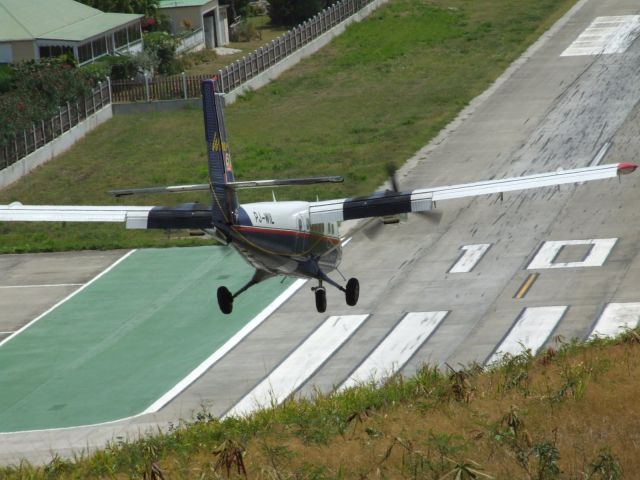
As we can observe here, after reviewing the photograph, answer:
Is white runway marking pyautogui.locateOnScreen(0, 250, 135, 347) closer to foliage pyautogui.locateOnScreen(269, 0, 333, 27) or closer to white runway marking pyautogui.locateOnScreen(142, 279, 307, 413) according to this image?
white runway marking pyautogui.locateOnScreen(142, 279, 307, 413)

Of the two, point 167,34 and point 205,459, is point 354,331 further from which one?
point 167,34

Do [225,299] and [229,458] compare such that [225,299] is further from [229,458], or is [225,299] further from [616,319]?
[616,319]

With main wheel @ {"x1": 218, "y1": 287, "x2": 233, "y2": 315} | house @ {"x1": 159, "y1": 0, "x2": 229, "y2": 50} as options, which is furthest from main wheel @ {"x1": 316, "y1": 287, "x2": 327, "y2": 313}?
house @ {"x1": 159, "y1": 0, "x2": 229, "y2": 50}

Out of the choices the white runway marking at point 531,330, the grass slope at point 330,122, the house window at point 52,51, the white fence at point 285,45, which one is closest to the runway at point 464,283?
the white runway marking at point 531,330

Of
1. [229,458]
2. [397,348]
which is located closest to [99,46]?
[397,348]

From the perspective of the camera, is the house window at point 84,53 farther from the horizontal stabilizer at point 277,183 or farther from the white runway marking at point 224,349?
the horizontal stabilizer at point 277,183

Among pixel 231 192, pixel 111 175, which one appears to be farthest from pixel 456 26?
pixel 231 192
